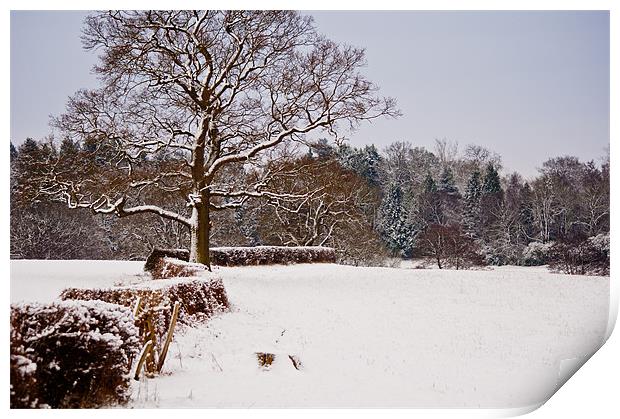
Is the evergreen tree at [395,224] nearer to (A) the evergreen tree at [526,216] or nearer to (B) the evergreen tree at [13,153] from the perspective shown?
(A) the evergreen tree at [526,216]

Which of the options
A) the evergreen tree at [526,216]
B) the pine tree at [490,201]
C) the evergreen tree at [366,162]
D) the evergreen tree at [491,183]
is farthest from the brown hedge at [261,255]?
the evergreen tree at [526,216]

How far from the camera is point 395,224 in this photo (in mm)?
5969

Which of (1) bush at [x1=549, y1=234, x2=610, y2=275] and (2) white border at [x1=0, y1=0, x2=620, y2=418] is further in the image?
(1) bush at [x1=549, y1=234, x2=610, y2=275]

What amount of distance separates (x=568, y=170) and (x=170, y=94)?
12.3 ft

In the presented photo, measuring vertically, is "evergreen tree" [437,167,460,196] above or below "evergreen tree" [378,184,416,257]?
above

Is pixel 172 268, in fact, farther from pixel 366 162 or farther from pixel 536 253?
pixel 536 253

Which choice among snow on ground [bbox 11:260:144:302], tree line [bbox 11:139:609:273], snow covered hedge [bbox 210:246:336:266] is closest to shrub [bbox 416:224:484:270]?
tree line [bbox 11:139:609:273]

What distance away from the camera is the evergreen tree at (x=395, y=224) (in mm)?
5941

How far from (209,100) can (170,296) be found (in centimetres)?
192

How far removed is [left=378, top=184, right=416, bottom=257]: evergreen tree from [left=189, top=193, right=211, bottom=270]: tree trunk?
1.62 metres

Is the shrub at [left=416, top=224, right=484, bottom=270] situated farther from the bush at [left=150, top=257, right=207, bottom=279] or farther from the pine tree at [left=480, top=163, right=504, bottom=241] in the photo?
the bush at [left=150, top=257, right=207, bottom=279]

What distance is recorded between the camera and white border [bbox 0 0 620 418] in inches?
216

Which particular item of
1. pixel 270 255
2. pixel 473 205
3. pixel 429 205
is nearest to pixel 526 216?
pixel 473 205
